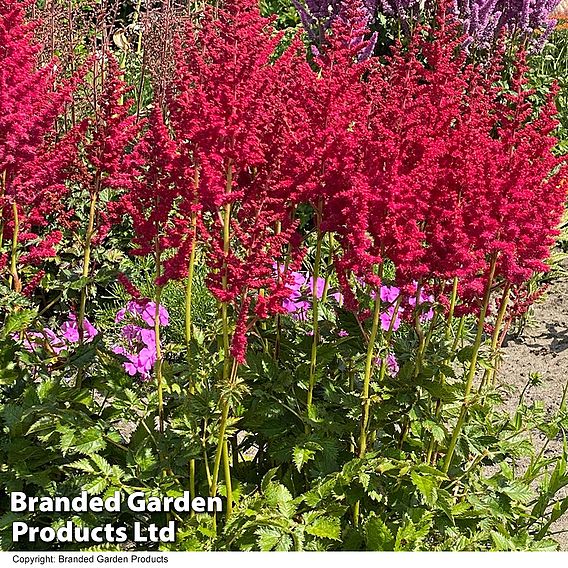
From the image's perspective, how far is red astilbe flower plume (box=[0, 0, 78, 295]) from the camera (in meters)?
3.31

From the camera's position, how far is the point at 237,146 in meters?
3.06

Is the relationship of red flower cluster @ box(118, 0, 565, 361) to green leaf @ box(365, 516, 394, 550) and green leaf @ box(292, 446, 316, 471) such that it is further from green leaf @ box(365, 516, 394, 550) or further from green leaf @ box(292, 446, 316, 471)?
green leaf @ box(365, 516, 394, 550)

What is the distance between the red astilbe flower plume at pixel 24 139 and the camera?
10.9ft

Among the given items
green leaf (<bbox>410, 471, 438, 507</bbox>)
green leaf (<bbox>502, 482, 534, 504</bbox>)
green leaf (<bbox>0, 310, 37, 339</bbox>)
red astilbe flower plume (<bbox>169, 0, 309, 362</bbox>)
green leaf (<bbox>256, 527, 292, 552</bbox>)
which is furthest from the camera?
green leaf (<bbox>502, 482, 534, 504</bbox>)

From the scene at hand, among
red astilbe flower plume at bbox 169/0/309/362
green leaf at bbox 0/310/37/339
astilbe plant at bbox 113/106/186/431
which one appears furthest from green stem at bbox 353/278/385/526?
green leaf at bbox 0/310/37/339

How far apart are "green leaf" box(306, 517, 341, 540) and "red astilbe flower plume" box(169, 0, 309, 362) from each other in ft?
2.05

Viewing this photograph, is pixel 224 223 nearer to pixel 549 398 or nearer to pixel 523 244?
pixel 523 244

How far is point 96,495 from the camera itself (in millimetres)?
3537

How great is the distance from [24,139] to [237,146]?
80 centimetres

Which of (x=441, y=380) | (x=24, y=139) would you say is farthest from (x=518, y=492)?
(x=24, y=139)

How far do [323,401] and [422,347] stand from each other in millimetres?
455

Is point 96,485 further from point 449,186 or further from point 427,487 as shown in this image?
point 449,186

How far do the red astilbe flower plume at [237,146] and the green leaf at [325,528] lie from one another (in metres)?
0.62

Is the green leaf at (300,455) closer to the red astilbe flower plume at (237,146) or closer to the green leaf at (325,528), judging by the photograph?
the green leaf at (325,528)
